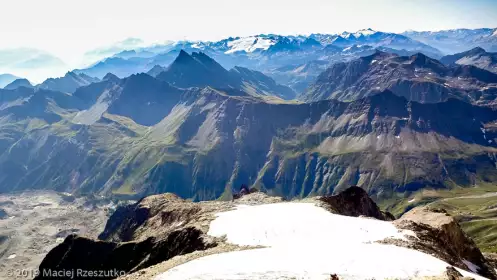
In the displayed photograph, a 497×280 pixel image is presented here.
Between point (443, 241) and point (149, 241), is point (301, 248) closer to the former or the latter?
point (443, 241)

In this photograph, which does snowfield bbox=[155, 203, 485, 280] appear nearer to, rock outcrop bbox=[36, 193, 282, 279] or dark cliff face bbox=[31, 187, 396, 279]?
rock outcrop bbox=[36, 193, 282, 279]

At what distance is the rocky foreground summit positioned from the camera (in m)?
38.9

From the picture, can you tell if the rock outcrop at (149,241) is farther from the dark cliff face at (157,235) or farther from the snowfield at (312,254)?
the snowfield at (312,254)

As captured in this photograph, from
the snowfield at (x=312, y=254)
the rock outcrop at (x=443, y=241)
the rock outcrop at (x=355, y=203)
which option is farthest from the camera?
the rock outcrop at (x=355, y=203)

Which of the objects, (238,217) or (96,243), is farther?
(96,243)

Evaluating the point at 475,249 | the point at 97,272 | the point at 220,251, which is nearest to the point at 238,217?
the point at 220,251

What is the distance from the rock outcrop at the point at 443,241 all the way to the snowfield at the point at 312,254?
2.48 meters

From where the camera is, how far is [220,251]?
48938mm

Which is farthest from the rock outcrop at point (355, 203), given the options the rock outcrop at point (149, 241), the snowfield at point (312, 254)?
the snowfield at point (312, 254)

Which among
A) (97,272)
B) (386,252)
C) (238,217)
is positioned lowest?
(97,272)

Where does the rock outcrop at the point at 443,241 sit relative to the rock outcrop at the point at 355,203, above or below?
above

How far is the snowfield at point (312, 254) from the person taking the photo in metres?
38.1

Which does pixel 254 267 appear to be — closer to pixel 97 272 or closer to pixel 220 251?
pixel 220 251

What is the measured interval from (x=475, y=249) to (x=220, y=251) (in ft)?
148
